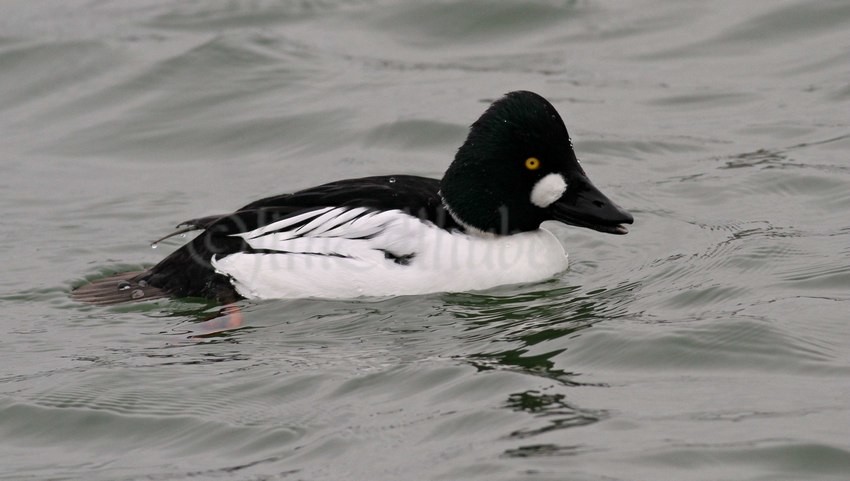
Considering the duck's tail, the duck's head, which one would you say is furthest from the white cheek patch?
the duck's tail

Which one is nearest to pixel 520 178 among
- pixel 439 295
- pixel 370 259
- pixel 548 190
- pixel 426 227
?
pixel 548 190

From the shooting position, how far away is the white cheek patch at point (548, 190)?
767cm

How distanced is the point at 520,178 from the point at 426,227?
61cm

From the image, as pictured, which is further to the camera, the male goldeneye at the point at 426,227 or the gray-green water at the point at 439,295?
the male goldeneye at the point at 426,227

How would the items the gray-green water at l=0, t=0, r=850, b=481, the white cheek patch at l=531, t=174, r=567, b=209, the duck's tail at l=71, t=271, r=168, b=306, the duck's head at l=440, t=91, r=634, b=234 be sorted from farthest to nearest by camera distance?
1. the duck's tail at l=71, t=271, r=168, b=306
2. the white cheek patch at l=531, t=174, r=567, b=209
3. the duck's head at l=440, t=91, r=634, b=234
4. the gray-green water at l=0, t=0, r=850, b=481

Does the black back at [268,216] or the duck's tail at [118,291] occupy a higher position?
the black back at [268,216]

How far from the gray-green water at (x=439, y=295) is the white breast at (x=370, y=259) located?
0.45ft

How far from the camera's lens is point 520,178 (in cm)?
768

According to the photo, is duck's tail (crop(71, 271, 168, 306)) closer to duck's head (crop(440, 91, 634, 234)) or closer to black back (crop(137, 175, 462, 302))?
black back (crop(137, 175, 462, 302))

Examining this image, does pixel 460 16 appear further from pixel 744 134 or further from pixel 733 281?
pixel 733 281

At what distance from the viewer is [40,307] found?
8.19m

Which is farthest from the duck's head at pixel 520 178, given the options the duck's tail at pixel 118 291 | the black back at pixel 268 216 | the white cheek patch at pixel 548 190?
the duck's tail at pixel 118 291

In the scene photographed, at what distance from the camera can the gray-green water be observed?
579 cm

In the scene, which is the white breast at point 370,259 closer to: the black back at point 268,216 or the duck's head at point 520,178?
the black back at point 268,216
